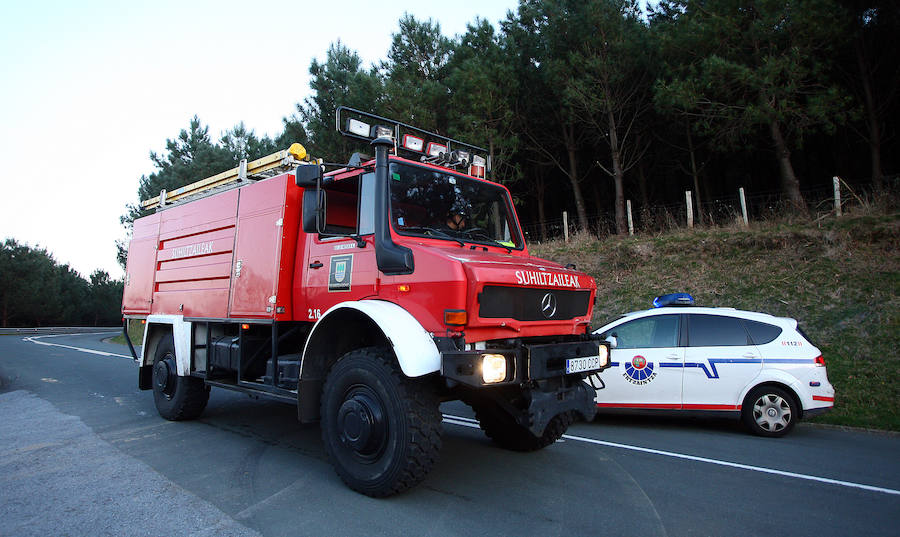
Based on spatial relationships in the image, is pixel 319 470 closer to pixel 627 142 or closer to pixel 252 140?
pixel 627 142

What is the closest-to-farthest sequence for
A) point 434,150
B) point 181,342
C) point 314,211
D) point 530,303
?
point 530,303 < point 314,211 < point 434,150 < point 181,342

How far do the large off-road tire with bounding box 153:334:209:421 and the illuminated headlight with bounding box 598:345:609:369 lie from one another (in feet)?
16.6

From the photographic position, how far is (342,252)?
4777 mm

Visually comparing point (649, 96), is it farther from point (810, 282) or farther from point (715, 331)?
point (715, 331)

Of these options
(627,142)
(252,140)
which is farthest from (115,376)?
(252,140)

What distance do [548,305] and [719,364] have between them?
3.34 metres

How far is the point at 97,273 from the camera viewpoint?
76.6 m

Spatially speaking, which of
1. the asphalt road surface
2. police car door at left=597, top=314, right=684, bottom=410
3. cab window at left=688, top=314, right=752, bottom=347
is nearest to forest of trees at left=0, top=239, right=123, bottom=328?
the asphalt road surface

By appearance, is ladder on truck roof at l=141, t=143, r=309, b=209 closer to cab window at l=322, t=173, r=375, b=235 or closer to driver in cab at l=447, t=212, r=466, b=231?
cab window at l=322, t=173, r=375, b=235

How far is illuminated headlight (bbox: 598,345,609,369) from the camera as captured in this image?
183 inches

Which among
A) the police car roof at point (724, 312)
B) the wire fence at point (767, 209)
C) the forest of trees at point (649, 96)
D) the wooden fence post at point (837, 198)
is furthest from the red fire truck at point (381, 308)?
the forest of trees at point (649, 96)

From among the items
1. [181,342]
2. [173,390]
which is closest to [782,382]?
[181,342]

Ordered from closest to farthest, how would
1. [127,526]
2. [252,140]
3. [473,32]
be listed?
[127,526]
[473,32]
[252,140]

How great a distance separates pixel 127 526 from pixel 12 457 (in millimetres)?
2709
